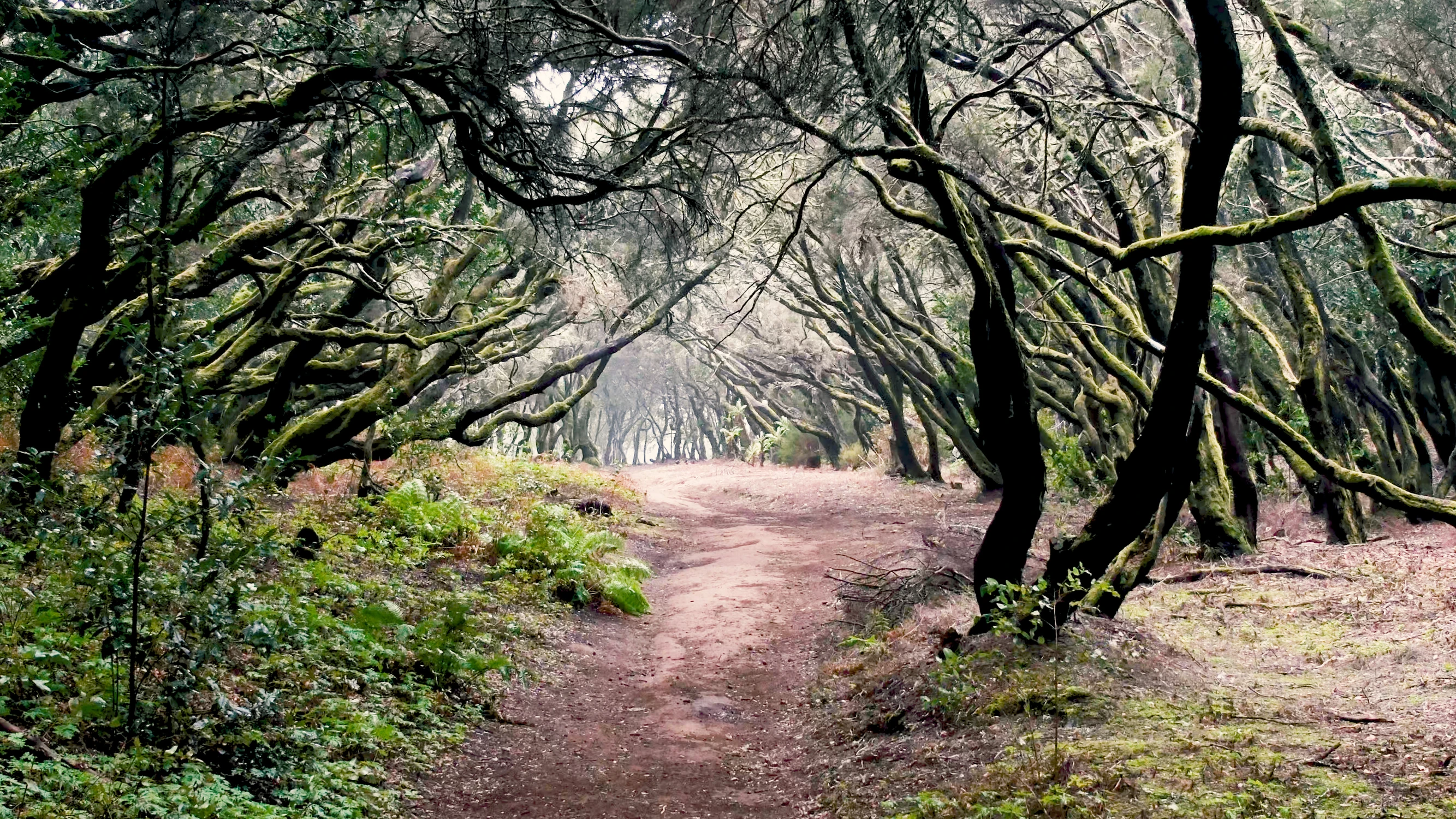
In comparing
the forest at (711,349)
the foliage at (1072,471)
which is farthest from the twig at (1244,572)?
the foliage at (1072,471)

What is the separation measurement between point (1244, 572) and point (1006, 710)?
577cm

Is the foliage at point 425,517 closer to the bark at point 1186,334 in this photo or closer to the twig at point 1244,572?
the bark at point 1186,334

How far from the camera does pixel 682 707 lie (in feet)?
26.0

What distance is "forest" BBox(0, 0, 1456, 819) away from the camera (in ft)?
16.1

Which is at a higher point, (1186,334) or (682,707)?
(1186,334)

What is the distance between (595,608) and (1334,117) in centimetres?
854

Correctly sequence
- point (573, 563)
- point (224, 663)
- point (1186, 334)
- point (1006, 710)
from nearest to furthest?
1. point (1186, 334)
2. point (224, 663)
3. point (1006, 710)
4. point (573, 563)

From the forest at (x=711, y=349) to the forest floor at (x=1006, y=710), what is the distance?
0.05 m

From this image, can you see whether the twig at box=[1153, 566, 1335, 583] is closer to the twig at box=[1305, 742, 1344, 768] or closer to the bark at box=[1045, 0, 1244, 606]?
the bark at box=[1045, 0, 1244, 606]

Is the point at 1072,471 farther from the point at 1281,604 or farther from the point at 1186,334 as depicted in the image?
the point at 1186,334

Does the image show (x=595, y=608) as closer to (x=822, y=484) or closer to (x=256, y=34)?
(x=256, y=34)

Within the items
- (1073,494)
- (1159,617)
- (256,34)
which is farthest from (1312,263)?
(256,34)

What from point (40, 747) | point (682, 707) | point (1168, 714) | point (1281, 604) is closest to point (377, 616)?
point (682, 707)

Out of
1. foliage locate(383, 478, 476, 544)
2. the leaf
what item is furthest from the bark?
foliage locate(383, 478, 476, 544)
